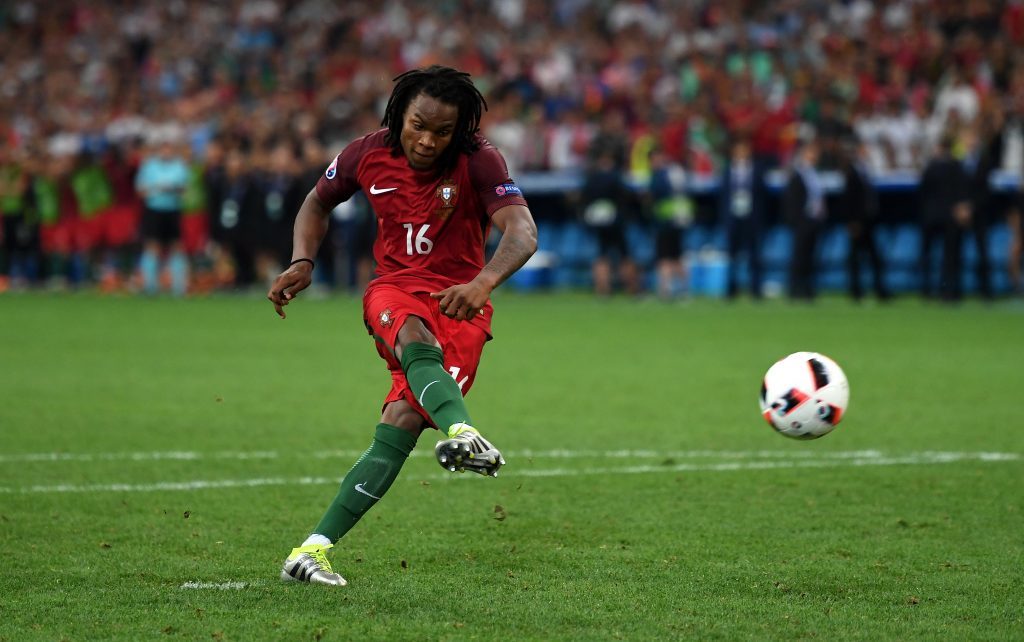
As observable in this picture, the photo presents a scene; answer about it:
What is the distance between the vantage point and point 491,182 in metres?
5.68

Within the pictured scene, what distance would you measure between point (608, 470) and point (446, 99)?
3.16 meters

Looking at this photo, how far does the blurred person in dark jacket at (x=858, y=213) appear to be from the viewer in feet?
71.0

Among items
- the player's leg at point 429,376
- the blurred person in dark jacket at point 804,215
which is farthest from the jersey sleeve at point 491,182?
the blurred person in dark jacket at point 804,215

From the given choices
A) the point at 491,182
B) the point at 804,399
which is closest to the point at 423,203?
the point at 491,182

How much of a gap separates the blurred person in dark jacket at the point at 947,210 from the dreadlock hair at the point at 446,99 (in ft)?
54.5

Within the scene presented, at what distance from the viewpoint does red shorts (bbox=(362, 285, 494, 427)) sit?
5547 mm

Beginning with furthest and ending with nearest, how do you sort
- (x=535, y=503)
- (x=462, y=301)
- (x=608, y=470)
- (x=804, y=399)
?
1. (x=608, y=470)
2. (x=535, y=503)
3. (x=804, y=399)
4. (x=462, y=301)

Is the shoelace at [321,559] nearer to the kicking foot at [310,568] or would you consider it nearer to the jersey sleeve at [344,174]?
the kicking foot at [310,568]

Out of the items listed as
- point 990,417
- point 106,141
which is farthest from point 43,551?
point 106,141

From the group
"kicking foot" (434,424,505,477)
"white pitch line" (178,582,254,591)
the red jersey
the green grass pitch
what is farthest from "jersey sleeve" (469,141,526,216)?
"white pitch line" (178,582,254,591)

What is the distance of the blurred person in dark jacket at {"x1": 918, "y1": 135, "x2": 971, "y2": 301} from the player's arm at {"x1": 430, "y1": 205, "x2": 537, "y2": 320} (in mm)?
16749

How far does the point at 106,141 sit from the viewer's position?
3098 centimetres

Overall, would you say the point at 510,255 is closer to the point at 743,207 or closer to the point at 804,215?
the point at 804,215

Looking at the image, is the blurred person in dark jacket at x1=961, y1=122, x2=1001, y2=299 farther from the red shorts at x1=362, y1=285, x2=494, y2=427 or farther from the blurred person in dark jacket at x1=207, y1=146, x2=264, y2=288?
the red shorts at x1=362, y1=285, x2=494, y2=427
